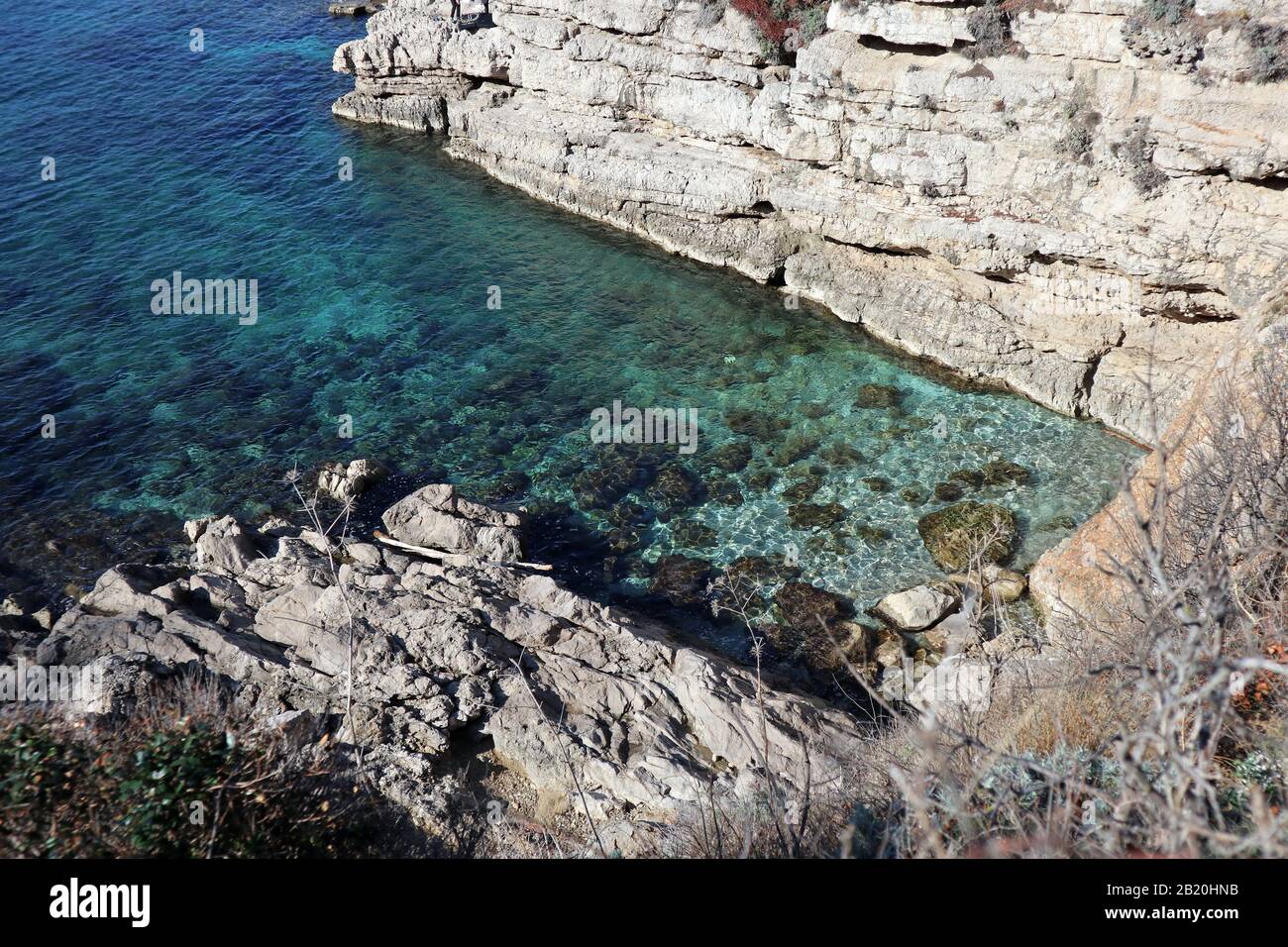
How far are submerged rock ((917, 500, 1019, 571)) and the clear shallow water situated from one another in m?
0.42

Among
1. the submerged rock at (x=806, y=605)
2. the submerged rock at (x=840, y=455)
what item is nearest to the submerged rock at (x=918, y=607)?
the submerged rock at (x=806, y=605)

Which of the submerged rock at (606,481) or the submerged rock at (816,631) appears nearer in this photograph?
the submerged rock at (816,631)

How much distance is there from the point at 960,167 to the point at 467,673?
63.4 ft

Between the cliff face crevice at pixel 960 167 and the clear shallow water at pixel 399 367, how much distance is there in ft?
5.16

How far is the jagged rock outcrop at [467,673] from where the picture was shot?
1526cm

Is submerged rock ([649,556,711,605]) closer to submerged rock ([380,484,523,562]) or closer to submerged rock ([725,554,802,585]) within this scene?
submerged rock ([725,554,802,585])

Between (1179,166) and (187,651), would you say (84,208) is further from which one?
(1179,166)

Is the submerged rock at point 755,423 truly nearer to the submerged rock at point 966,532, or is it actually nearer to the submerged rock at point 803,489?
the submerged rock at point 803,489

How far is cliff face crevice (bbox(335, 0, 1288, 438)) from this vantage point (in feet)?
72.3

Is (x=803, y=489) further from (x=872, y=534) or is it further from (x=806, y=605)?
(x=806, y=605)

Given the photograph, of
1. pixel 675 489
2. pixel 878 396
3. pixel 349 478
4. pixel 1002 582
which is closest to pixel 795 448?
pixel 878 396

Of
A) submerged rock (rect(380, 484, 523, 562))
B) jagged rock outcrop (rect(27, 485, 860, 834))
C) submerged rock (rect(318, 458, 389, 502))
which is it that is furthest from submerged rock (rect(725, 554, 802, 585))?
submerged rock (rect(318, 458, 389, 502))

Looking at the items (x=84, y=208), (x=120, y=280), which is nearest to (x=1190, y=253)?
(x=120, y=280)
